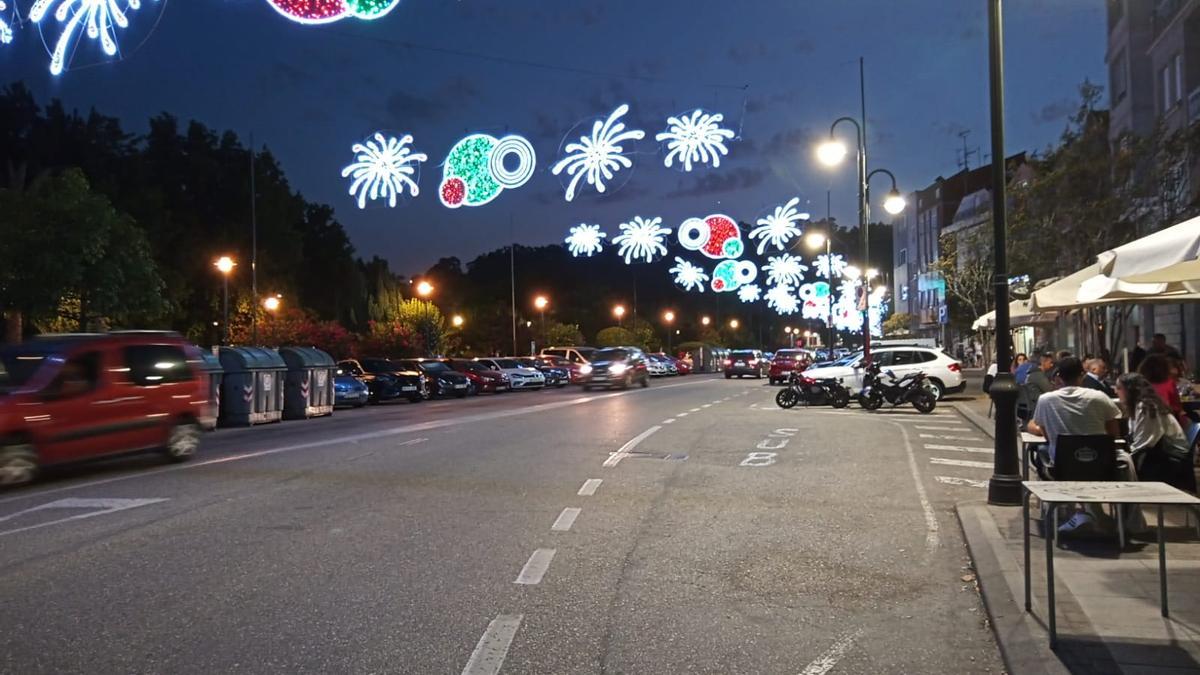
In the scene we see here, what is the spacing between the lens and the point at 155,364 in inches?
528

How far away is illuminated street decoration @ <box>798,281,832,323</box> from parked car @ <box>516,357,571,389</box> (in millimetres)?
12053

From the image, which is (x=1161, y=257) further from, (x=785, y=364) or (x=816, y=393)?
(x=785, y=364)

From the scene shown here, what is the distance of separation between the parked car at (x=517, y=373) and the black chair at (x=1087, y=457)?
3445cm

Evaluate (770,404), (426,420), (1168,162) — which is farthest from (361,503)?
(1168,162)

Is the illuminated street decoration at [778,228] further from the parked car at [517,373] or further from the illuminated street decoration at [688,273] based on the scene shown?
the parked car at [517,373]

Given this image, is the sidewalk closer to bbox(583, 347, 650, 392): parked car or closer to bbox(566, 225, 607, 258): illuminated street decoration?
bbox(566, 225, 607, 258): illuminated street decoration

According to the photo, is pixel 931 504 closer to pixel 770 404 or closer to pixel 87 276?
pixel 770 404

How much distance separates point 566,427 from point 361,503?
9.14m

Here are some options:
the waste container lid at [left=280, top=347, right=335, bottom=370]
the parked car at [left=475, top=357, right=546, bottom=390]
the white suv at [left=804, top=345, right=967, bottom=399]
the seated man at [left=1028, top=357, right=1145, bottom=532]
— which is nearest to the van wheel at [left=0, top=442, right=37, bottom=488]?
the seated man at [left=1028, top=357, right=1145, bottom=532]

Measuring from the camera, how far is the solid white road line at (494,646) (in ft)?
15.8

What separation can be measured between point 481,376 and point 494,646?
35521 mm

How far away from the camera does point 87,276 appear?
1292 inches

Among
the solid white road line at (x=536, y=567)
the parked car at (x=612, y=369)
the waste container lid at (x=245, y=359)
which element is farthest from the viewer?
the parked car at (x=612, y=369)

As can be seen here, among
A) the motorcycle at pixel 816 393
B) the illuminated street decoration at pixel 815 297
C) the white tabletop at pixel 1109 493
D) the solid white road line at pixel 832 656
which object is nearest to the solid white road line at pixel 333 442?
the motorcycle at pixel 816 393
